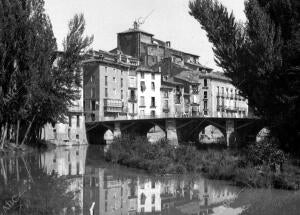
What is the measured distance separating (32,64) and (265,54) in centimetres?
1435

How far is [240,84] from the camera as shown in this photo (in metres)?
25.6

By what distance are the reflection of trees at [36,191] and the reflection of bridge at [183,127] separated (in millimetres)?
14658

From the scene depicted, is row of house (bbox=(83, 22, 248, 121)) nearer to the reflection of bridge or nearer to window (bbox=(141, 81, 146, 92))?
window (bbox=(141, 81, 146, 92))

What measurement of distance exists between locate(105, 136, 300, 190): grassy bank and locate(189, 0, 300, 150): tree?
2598 millimetres

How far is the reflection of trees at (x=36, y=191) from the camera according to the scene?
12.7 m

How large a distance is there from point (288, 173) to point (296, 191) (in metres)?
2.04

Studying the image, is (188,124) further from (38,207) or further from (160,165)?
(38,207)

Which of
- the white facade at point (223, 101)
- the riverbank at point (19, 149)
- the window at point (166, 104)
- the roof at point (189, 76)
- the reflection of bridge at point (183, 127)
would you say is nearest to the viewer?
the riverbank at point (19, 149)

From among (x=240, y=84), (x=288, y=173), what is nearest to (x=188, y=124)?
(x=240, y=84)

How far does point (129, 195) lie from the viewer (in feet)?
56.8

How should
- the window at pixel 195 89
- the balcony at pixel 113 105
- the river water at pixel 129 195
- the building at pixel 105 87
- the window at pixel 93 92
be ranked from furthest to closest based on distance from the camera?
the window at pixel 195 89 → the window at pixel 93 92 → the balcony at pixel 113 105 → the building at pixel 105 87 → the river water at pixel 129 195

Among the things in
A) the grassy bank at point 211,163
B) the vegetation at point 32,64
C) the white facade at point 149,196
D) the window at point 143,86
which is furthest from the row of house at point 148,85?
the white facade at point 149,196

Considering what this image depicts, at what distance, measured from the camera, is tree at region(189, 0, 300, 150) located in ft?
75.7

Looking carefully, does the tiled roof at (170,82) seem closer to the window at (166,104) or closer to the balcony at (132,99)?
the window at (166,104)
